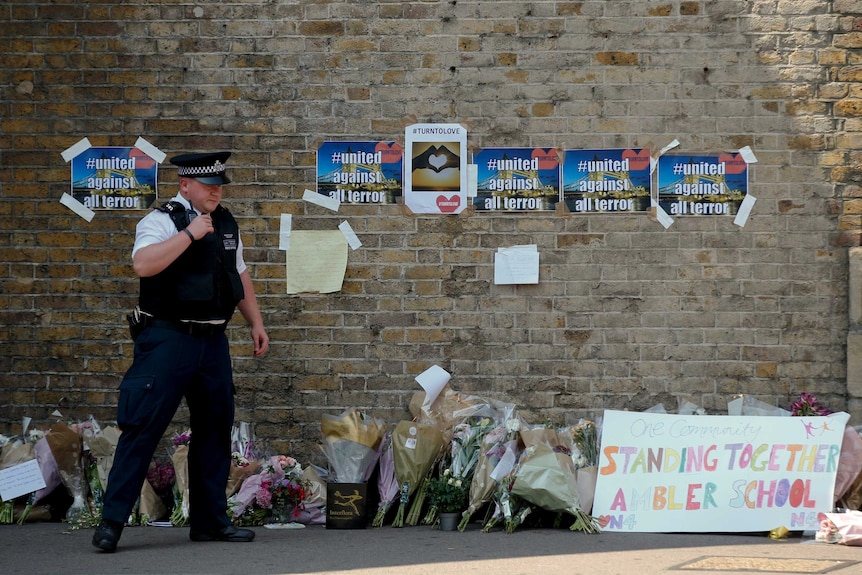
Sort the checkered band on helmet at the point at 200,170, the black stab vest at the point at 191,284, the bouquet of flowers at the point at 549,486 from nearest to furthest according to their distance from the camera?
1. the black stab vest at the point at 191,284
2. the checkered band on helmet at the point at 200,170
3. the bouquet of flowers at the point at 549,486

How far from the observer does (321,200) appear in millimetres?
7039

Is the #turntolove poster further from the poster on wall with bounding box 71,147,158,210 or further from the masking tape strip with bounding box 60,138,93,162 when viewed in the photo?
the masking tape strip with bounding box 60,138,93,162

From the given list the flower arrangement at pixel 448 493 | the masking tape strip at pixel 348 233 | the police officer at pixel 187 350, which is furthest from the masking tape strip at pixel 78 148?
the flower arrangement at pixel 448 493

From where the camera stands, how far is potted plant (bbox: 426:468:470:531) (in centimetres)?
619

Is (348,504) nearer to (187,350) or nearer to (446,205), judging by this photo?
(187,350)

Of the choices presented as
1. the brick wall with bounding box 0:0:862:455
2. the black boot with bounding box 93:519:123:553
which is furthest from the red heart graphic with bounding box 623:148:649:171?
the black boot with bounding box 93:519:123:553

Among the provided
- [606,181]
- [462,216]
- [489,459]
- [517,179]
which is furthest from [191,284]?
[606,181]

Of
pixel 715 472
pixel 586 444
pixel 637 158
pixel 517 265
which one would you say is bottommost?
pixel 715 472

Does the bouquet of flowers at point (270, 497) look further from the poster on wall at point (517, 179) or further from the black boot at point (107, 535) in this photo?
the poster on wall at point (517, 179)

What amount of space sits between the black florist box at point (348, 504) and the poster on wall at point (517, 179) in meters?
2.04

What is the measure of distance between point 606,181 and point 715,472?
2.02 meters

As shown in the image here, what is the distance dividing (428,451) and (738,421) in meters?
1.88

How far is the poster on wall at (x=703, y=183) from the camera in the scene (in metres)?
6.97

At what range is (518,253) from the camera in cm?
699
